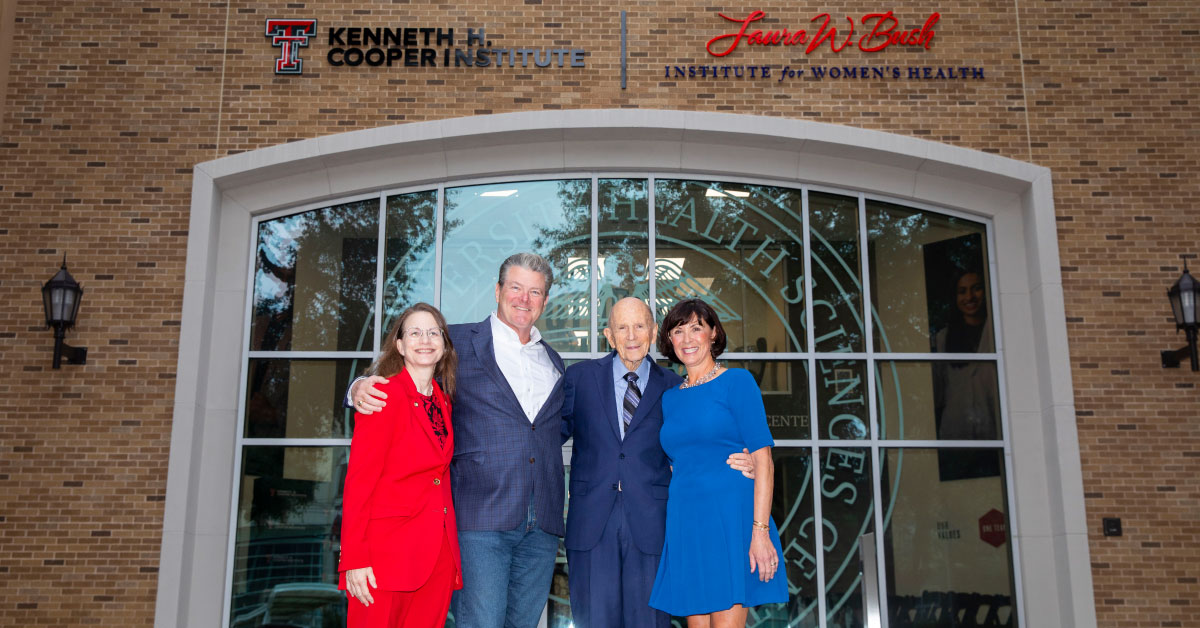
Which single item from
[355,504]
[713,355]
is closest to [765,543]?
[713,355]

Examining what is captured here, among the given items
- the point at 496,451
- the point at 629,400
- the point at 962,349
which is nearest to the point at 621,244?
the point at 962,349

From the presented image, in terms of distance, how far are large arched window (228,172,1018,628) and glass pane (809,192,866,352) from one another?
0.01 m

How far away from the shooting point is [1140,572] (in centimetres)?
788

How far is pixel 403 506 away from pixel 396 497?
5 cm

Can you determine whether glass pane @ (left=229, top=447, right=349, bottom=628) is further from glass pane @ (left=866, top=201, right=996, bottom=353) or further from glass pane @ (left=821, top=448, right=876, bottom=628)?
glass pane @ (left=866, top=201, right=996, bottom=353)

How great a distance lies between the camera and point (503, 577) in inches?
169

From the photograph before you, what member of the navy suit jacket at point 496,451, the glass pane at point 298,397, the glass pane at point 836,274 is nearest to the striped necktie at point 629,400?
the navy suit jacket at point 496,451

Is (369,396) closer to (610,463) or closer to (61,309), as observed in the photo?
(610,463)

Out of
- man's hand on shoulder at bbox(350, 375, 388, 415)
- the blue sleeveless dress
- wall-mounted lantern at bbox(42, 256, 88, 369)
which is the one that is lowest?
the blue sleeveless dress

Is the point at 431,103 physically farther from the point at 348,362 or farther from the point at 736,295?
the point at 736,295

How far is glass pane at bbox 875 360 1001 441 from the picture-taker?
28.0 feet

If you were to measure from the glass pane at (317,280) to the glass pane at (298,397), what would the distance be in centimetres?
18

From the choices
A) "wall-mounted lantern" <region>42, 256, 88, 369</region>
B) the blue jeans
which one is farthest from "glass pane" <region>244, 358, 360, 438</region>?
the blue jeans

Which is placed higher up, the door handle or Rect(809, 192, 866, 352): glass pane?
Rect(809, 192, 866, 352): glass pane
